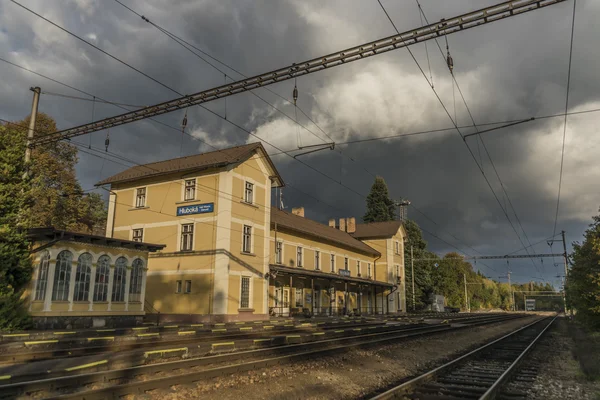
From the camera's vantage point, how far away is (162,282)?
95.9 ft

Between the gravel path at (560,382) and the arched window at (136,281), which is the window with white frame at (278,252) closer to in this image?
the arched window at (136,281)

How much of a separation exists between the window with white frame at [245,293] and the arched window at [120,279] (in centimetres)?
797

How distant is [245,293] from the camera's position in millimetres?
28734

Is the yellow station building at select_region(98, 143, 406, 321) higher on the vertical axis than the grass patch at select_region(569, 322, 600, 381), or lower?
higher

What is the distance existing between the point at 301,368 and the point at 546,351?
39.2ft

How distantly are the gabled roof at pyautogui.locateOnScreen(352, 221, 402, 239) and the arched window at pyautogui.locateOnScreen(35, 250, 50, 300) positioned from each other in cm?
4060

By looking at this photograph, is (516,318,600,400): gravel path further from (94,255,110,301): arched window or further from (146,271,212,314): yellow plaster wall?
(94,255,110,301): arched window

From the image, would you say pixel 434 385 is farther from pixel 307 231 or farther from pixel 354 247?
pixel 354 247

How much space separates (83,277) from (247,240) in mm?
11320

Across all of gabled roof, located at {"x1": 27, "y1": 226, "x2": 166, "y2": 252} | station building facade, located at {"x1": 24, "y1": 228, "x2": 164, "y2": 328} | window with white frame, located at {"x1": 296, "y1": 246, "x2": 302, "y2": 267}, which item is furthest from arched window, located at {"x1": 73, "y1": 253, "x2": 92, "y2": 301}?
window with white frame, located at {"x1": 296, "y1": 246, "x2": 302, "y2": 267}

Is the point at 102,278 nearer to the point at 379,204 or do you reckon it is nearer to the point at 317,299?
the point at 317,299

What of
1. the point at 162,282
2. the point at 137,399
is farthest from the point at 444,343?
the point at 162,282

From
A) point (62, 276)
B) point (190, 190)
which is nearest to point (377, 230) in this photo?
point (190, 190)

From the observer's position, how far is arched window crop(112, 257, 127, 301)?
73.7 ft
